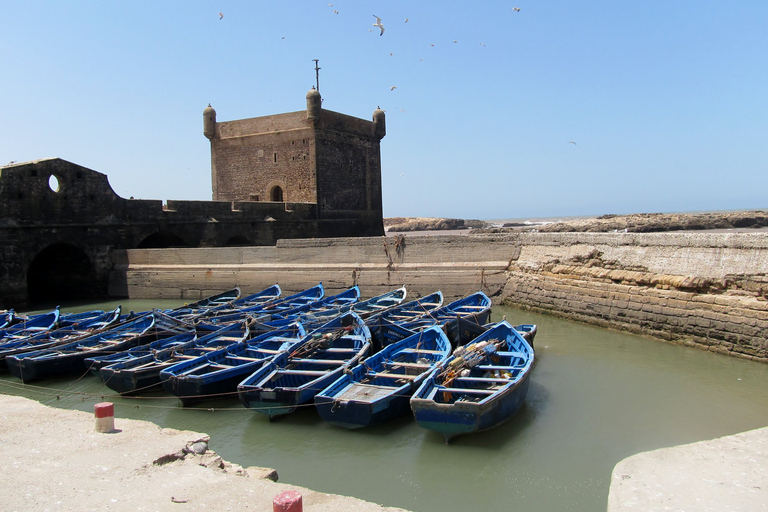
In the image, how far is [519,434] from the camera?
22.8 ft

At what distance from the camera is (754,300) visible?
32.1ft

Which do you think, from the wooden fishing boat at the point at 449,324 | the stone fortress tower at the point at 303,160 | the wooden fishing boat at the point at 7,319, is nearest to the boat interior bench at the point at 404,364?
the wooden fishing boat at the point at 449,324

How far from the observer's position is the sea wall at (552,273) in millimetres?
10250

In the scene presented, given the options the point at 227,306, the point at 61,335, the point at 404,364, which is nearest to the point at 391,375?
the point at 404,364

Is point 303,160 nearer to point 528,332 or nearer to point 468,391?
point 528,332

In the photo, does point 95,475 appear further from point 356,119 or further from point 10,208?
point 356,119

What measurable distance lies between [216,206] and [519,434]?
17.7 m

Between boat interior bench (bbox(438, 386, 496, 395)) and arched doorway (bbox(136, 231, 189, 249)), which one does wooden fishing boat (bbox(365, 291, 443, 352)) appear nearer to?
boat interior bench (bbox(438, 386, 496, 395))

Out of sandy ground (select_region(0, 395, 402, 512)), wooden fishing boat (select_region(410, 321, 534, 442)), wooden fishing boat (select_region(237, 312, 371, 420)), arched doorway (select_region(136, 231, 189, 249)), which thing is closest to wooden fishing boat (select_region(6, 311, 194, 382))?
wooden fishing boat (select_region(237, 312, 371, 420))

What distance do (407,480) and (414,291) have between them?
11.0 meters

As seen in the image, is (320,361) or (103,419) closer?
(103,419)

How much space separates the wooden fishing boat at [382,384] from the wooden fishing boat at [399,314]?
117cm

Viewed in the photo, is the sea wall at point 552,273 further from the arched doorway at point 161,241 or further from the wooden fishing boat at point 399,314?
the wooden fishing boat at point 399,314

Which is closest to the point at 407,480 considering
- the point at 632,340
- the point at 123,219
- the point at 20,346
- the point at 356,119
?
the point at 632,340
